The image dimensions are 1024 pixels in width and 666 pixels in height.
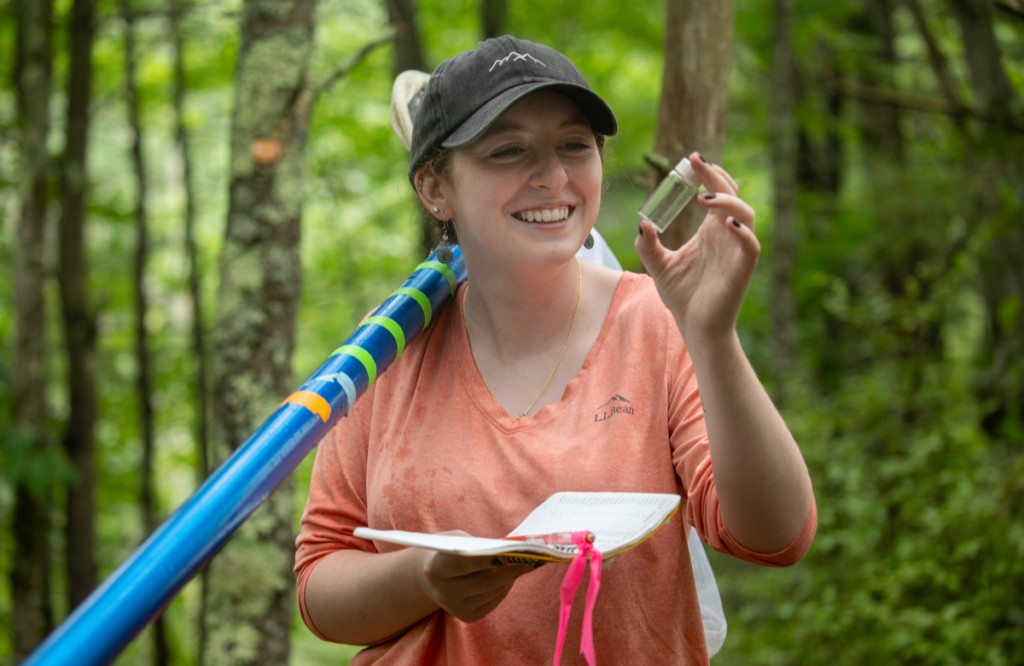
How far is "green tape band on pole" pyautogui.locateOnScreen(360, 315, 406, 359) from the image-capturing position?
2.07 meters

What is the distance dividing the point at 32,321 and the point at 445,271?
5.50 m

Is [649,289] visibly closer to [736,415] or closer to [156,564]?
[736,415]

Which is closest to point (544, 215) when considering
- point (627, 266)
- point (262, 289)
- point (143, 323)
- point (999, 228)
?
point (262, 289)

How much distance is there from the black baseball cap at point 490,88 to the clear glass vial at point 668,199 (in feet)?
0.68

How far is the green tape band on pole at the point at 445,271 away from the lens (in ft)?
7.51

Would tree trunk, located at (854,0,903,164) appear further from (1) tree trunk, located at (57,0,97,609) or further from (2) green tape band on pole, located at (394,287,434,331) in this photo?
(2) green tape band on pole, located at (394,287,434,331)

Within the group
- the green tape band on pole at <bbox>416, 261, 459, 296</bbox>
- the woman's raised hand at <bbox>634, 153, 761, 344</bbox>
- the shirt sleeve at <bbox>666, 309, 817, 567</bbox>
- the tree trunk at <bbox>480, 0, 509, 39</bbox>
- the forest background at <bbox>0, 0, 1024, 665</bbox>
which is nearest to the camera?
the woman's raised hand at <bbox>634, 153, 761, 344</bbox>

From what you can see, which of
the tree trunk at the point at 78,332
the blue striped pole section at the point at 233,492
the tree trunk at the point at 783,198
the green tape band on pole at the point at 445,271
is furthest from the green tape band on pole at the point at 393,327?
the tree trunk at the point at 78,332

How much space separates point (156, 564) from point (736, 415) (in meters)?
0.89

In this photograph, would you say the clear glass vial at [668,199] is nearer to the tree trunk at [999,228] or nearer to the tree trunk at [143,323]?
the tree trunk at [999,228]

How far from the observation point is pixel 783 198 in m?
7.14

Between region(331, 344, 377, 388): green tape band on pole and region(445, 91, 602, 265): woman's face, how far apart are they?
0.32 meters

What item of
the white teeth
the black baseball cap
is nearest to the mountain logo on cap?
the black baseball cap

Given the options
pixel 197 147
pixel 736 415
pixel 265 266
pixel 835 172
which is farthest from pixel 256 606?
pixel 197 147
